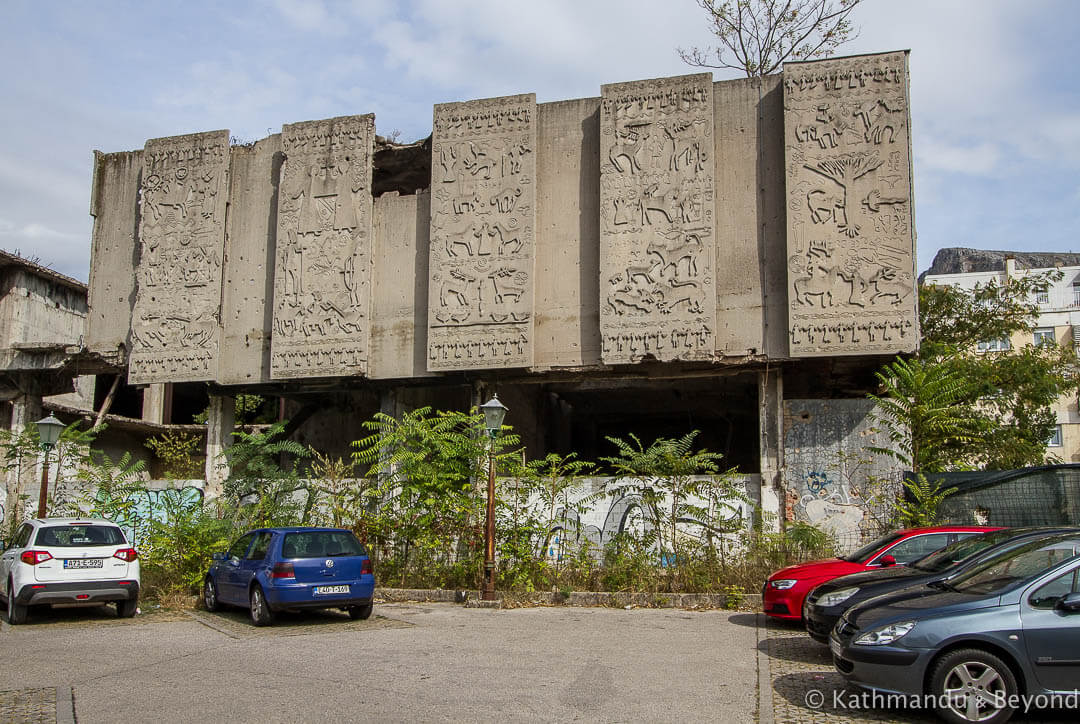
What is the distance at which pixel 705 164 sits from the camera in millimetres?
20281

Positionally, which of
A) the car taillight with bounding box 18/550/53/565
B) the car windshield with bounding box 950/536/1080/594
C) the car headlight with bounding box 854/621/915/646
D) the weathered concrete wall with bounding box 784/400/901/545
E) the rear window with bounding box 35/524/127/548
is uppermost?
the weathered concrete wall with bounding box 784/400/901/545

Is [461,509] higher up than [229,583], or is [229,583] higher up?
[461,509]

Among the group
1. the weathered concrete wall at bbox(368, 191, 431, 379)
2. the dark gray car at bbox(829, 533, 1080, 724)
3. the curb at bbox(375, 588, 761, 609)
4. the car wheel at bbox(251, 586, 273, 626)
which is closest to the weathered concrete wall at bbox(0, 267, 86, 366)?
the weathered concrete wall at bbox(368, 191, 431, 379)

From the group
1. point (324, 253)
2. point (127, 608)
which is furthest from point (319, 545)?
point (324, 253)

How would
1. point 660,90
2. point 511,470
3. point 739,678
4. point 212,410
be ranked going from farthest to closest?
point 212,410 → point 660,90 → point 511,470 → point 739,678

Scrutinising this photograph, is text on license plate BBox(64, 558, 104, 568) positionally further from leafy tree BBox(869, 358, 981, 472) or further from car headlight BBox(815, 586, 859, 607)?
leafy tree BBox(869, 358, 981, 472)

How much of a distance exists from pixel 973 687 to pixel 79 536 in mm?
13035

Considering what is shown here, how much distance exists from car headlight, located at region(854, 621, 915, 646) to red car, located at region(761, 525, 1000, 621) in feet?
15.7

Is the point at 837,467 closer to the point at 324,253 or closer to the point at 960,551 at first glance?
the point at 960,551

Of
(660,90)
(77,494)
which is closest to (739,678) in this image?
(660,90)

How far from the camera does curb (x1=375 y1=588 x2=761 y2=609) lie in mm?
15275

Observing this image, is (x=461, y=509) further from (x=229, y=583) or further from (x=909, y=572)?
(x=909, y=572)

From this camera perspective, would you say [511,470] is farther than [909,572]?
Yes

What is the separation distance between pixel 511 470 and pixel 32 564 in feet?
26.9
